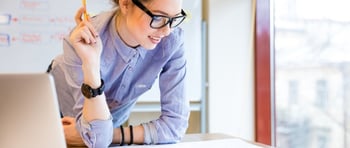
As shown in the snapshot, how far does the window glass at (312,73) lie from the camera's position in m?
2.17

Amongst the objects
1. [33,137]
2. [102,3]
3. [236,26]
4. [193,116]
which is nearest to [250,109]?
[193,116]

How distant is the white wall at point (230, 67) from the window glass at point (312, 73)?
192 mm

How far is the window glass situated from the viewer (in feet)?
7.13

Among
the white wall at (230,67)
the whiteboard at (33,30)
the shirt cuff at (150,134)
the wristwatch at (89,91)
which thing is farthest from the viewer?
the white wall at (230,67)

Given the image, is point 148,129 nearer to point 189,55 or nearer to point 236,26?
point 189,55

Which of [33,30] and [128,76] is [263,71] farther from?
[128,76]

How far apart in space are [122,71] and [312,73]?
1.65 m

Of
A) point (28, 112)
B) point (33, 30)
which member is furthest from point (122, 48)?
point (33, 30)

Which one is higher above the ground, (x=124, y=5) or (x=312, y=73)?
(x=124, y=5)

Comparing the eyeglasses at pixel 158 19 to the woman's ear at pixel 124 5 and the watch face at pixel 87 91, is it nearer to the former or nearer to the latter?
the woman's ear at pixel 124 5

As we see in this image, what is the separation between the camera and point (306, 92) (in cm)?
245

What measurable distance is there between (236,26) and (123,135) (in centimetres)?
176

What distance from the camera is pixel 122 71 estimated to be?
1.10 metres

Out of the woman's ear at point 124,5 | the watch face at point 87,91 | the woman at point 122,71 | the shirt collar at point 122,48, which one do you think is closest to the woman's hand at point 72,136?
the woman at point 122,71
